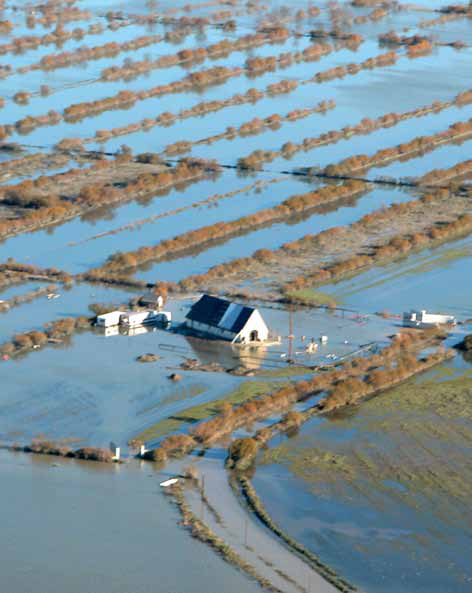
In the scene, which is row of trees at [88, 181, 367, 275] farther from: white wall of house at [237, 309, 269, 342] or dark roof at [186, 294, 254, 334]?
white wall of house at [237, 309, 269, 342]

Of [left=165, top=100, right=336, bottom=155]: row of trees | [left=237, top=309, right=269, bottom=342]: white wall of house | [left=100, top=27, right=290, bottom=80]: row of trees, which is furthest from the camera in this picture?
[left=100, top=27, right=290, bottom=80]: row of trees

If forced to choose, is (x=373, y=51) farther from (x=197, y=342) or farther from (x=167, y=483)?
(x=167, y=483)

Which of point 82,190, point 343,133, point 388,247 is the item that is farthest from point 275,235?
point 343,133

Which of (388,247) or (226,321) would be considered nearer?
(226,321)

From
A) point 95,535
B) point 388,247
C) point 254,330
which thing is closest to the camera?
point 95,535

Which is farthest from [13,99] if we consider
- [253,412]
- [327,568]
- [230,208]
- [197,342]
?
[327,568]

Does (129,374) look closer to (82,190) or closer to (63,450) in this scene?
(63,450)

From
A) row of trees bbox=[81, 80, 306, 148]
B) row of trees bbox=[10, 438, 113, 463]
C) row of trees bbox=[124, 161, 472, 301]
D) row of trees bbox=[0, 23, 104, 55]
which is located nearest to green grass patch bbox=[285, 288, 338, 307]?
row of trees bbox=[124, 161, 472, 301]
